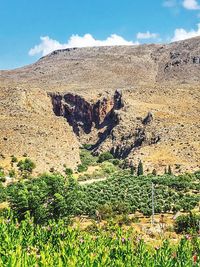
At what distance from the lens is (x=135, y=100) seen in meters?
92.2

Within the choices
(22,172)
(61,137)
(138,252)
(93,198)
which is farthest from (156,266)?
(61,137)

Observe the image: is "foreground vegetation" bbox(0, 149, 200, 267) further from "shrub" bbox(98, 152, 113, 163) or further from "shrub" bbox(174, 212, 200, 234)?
"shrub" bbox(98, 152, 113, 163)

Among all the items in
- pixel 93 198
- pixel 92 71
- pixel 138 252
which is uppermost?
pixel 92 71

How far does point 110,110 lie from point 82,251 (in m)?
87.6

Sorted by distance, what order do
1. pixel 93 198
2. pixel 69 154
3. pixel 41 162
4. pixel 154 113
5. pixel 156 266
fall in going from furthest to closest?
1. pixel 154 113
2. pixel 69 154
3. pixel 41 162
4. pixel 93 198
5. pixel 156 266

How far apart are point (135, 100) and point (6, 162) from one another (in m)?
41.9

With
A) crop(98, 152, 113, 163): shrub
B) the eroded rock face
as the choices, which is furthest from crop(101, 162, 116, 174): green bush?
the eroded rock face

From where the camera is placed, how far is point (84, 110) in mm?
103312

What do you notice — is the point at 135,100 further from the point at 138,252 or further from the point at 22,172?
the point at 138,252

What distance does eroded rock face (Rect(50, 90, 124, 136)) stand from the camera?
101 meters

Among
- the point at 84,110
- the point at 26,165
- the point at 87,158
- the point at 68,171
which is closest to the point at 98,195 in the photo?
the point at 26,165

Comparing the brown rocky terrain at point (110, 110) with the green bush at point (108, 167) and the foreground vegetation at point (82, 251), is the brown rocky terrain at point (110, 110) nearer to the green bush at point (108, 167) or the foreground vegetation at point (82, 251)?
the green bush at point (108, 167)

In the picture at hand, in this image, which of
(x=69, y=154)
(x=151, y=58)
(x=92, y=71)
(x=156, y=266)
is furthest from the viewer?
(x=151, y=58)

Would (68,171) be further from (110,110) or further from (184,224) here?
(110,110)
